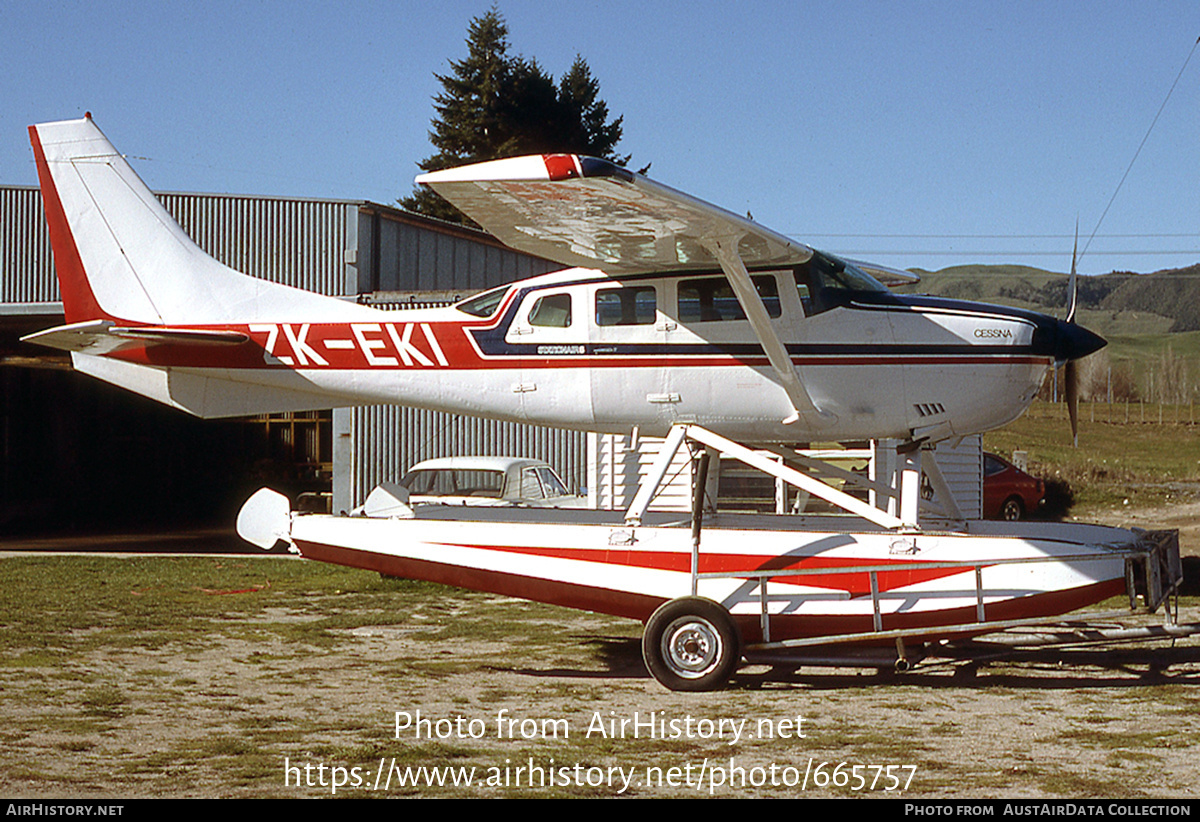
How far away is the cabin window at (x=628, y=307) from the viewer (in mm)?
8289

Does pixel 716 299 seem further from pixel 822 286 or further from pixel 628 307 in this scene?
pixel 822 286

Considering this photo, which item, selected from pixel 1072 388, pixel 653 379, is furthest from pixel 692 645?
pixel 1072 388

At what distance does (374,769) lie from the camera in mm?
5180

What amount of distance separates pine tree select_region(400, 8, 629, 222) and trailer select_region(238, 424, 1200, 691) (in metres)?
36.4

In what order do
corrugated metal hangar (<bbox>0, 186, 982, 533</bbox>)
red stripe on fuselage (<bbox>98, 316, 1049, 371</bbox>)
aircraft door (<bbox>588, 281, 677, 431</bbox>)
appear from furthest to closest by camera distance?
corrugated metal hangar (<bbox>0, 186, 982, 533</bbox>) → aircraft door (<bbox>588, 281, 677, 431</bbox>) → red stripe on fuselage (<bbox>98, 316, 1049, 371</bbox>)

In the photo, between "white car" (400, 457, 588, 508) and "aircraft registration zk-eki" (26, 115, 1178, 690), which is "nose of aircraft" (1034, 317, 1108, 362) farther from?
"white car" (400, 457, 588, 508)

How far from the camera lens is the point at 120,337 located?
8.56m

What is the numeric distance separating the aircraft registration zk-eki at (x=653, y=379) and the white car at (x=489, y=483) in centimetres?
483

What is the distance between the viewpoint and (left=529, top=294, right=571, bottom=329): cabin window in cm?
842

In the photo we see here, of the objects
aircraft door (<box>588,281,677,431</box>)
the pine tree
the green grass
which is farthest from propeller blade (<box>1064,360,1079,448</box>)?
the pine tree

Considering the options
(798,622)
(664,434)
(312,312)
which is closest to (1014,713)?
(798,622)

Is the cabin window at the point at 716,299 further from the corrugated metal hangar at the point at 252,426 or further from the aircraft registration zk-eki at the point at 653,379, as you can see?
the corrugated metal hangar at the point at 252,426
